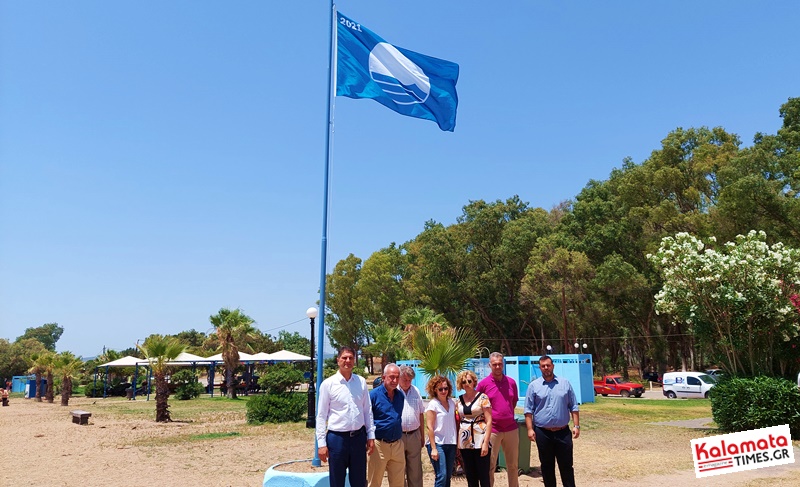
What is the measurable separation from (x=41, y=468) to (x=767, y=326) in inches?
612

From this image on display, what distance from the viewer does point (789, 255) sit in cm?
1341

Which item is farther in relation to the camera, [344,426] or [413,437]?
[413,437]

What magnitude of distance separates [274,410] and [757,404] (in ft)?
42.1

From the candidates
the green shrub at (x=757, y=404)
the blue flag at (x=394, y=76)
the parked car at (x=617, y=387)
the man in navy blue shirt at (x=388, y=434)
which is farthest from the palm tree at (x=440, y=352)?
the parked car at (x=617, y=387)

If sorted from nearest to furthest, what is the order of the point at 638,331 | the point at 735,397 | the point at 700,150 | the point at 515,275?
1. the point at 735,397
2. the point at 700,150
3. the point at 638,331
4. the point at 515,275

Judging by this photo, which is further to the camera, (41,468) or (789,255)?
(789,255)

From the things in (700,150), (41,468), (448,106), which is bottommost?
(41,468)

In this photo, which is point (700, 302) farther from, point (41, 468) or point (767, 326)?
point (41, 468)

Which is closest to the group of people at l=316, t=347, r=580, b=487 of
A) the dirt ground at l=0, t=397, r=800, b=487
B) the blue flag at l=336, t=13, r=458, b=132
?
the dirt ground at l=0, t=397, r=800, b=487

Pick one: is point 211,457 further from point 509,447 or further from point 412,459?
point 509,447

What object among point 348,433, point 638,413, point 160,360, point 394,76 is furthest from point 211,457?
point 638,413

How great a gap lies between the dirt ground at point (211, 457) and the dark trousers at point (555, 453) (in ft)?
6.79

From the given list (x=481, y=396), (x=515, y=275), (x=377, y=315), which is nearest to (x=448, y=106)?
(x=481, y=396)

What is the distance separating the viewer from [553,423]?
253 inches
